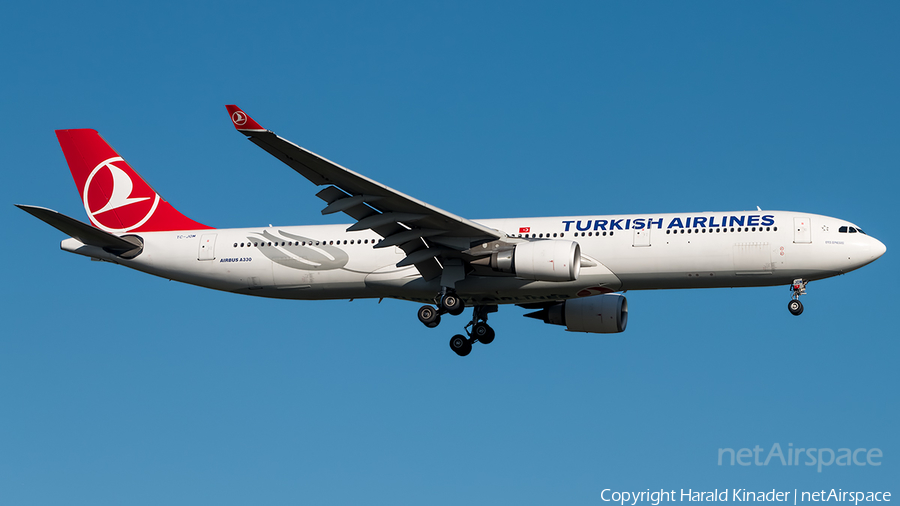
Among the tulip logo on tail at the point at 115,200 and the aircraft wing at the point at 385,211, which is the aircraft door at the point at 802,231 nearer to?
the aircraft wing at the point at 385,211

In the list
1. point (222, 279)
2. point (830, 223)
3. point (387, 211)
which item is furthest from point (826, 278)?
point (222, 279)

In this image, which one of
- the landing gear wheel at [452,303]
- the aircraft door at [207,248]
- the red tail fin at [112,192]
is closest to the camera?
the landing gear wheel at [452,303]

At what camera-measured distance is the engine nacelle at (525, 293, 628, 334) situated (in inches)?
1416

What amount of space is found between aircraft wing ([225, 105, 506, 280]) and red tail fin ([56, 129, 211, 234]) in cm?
894

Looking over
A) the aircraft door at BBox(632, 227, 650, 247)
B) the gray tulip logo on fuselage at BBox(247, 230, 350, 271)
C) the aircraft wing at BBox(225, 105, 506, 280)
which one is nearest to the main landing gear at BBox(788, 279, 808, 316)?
the aircraft door at BBox(632, 227, 650, 247)

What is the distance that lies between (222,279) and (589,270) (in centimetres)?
1285

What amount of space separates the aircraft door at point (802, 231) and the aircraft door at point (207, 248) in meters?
19.3

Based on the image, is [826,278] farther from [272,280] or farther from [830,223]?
[272,280]

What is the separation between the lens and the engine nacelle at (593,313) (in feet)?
118

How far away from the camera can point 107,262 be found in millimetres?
35688

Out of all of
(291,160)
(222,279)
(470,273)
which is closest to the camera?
(291,160)

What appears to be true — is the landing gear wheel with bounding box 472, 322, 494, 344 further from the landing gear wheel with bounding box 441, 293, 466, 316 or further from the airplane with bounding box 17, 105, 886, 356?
the landing gear wheel with bounding box 441, 293, 466, 316

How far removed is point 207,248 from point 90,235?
12.8 feet

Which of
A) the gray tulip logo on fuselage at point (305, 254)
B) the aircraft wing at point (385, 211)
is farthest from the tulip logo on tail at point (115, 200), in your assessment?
the aircraft wing at point (385, 211)
